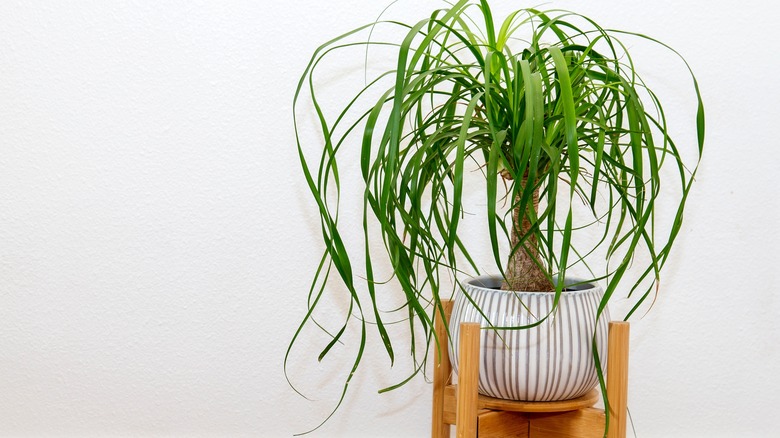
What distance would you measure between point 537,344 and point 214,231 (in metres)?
0.79

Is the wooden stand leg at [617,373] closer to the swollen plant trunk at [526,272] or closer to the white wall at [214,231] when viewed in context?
the swollen plant trunk at [526,272]

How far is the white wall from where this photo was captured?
1712 mm

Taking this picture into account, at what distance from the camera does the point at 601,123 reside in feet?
3.96

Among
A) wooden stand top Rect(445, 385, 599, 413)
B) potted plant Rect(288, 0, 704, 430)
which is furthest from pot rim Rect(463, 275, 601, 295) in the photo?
wooden stand top Rect(445, 385, 599, 413)

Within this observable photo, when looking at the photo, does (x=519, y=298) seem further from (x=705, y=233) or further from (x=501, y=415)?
(x=705, y=233)

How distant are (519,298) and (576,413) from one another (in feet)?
0.75

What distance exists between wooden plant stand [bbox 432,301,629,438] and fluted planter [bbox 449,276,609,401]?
0.02 m

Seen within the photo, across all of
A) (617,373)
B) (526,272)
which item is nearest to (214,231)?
(526,272)

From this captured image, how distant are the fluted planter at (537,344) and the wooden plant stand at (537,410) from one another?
2cm

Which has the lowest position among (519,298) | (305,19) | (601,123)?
(519,298)

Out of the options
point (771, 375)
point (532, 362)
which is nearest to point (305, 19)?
point (532, 362)

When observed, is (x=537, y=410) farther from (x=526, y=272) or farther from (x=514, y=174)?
(x=514, y=174)

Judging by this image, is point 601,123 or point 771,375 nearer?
point 601,123

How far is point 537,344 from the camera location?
4.11 feet
